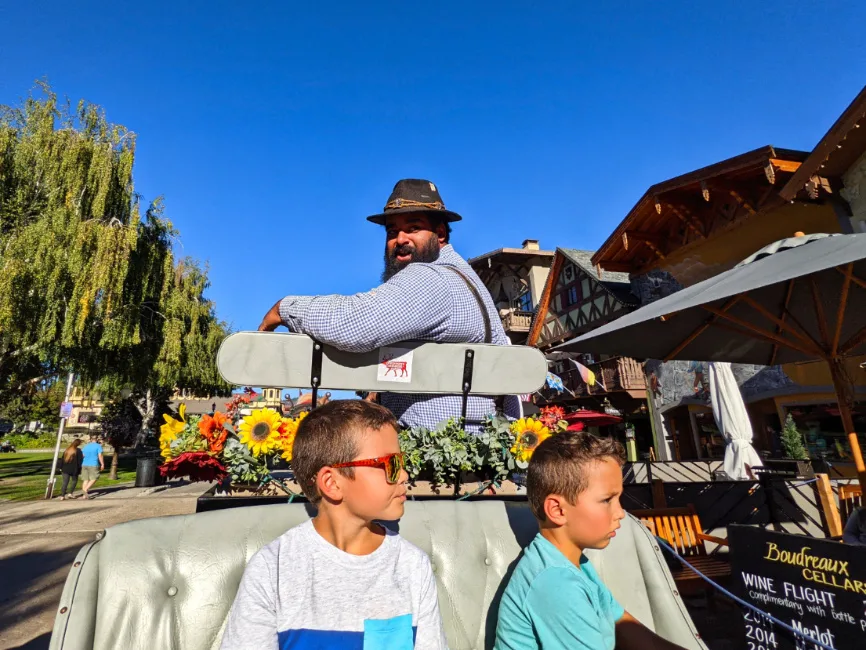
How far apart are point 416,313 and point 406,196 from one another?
94 cm

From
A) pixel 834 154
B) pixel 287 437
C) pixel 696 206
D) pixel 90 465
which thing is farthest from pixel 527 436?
pixel 90 465

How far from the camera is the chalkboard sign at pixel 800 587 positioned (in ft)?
7.72

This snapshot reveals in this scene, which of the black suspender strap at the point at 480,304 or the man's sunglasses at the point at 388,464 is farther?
the black suspender strap at the point at 480,304

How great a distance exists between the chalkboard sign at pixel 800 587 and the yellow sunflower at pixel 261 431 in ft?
9.32

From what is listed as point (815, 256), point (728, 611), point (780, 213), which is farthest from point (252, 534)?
point (780, 213)

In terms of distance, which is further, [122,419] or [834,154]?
[122,419]

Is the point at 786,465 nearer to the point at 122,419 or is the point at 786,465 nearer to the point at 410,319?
the point at 410,319

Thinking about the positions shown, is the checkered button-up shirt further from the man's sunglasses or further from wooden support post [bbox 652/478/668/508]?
wooden support post [bbox 652/478/668/508]

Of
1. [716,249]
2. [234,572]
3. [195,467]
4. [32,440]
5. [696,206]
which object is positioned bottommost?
[32,440]

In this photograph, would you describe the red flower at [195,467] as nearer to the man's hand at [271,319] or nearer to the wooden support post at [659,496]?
the man's hand at [271,319]

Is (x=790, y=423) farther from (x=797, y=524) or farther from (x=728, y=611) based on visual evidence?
(x=728, y=611)

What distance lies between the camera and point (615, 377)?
16.9 m

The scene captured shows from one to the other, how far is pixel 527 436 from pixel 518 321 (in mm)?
23227

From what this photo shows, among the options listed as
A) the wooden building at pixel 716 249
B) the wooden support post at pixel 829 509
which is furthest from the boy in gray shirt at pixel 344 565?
the wooden building at pixel 716 249
